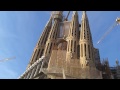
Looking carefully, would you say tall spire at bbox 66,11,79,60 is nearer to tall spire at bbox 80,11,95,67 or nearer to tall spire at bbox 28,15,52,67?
tall spire at bbox 80,11,95,67

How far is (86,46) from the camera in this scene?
132ft

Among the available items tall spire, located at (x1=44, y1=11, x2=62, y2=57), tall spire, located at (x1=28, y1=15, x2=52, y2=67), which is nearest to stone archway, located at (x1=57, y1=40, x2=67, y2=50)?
tall spire, located at (x1=44, y1=11, x2=62, y2=57)

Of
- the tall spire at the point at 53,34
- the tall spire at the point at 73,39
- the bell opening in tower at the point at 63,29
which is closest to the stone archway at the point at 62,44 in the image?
the tall spire at the point at 53,34

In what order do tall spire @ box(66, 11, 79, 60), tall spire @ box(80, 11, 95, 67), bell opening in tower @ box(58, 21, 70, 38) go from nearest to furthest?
tall spire @ box(80, 11, 95, 67)
tall spire @ box(66, 11, 79, 60)
bell opening in tower @ box(58, 21, 70, 38)

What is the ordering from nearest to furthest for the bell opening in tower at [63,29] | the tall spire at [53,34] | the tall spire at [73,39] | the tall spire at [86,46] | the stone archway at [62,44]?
1. the tall spire at [86,46]
2. the tall spire at [73,39]
3. the tall spire at [53,34]
4. the stone archway at [62,44]
5. the bell opening in tower at [63,29]

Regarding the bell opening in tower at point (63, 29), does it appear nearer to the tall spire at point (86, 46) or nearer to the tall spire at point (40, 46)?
the tall spire at point (40, 46)

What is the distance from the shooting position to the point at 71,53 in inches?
1535

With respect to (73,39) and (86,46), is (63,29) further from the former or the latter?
(86,46)

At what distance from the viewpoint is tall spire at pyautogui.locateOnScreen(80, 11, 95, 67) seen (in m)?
37.2

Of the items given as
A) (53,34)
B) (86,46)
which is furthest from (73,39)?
(53,34)

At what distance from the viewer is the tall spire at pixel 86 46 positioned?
1465 inches
